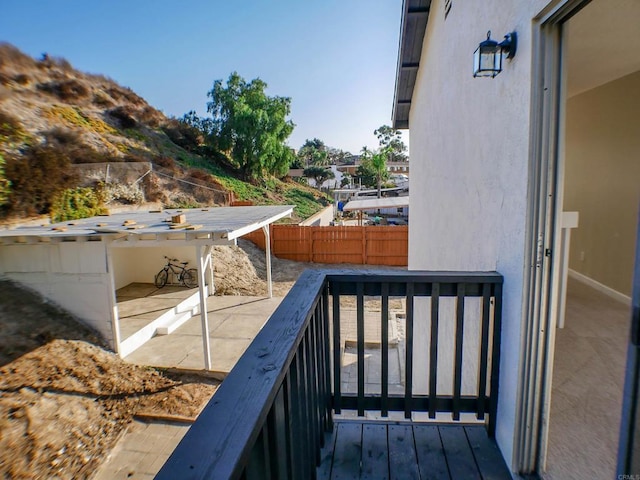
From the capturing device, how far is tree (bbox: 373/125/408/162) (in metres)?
50.4

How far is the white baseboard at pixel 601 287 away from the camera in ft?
12.4

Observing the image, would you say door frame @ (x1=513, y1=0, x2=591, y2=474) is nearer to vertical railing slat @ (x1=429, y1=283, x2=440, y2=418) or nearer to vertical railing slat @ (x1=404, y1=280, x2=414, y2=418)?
vertical railing slat @ (x1=429, y1=283, x2=440, y2=418)

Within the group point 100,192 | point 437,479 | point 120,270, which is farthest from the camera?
point 100,192

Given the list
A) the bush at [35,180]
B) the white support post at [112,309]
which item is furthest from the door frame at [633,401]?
the bush at [35,180]

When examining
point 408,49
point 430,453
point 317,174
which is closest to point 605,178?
point 408,49

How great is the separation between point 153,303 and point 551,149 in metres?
8.88

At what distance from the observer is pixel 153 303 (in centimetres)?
859

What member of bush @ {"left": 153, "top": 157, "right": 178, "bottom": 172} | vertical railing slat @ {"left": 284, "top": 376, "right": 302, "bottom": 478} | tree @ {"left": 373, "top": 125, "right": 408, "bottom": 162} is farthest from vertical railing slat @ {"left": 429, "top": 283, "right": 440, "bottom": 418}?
tree @ {"left": 373, "top": 125, "right": 408, "bottom": 162}

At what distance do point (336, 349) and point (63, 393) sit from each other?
5035mm

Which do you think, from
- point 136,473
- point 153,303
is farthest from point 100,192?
point 136,473

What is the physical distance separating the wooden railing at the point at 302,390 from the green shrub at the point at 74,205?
10198 millimetres

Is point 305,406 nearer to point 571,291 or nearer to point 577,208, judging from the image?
point 571,291

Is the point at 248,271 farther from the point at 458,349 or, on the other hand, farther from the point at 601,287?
the point at 458,349

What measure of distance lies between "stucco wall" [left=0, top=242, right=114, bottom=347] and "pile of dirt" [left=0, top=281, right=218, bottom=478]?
0.22m
